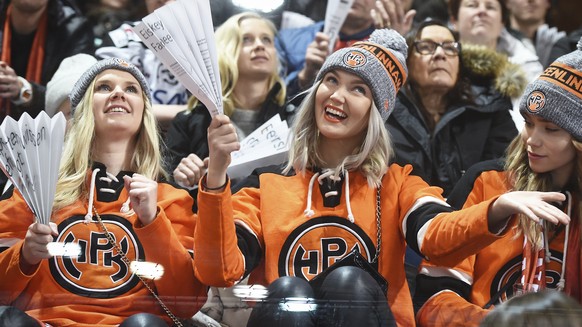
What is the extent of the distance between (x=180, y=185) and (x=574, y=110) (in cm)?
92

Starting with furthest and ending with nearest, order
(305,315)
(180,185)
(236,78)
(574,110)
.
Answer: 1. (236,78)
2. (180,185)
3. (574,110)
4. (305,315)

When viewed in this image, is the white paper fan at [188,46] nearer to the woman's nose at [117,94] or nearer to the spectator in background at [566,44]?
the woman's nose at [117,94]

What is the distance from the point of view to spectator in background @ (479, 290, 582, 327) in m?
1.63

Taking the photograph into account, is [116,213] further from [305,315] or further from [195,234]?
[305,315]

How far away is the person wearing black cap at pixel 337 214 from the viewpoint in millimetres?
1879

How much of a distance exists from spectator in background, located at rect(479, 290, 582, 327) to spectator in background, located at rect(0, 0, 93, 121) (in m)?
1.33

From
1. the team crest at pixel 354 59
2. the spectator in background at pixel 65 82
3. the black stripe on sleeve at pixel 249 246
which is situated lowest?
the black stripe on sleeve at pixel 249 246

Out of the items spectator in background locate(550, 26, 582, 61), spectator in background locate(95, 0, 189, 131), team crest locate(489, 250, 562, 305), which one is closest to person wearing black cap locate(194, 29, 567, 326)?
team crest locate(489, 250, 562, 305)

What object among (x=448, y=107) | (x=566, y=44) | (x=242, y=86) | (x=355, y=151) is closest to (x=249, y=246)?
(x=355, y=151)

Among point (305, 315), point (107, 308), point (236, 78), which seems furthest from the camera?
point (236, 78)

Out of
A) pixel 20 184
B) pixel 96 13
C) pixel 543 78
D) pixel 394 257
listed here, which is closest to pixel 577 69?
pixel 543 78

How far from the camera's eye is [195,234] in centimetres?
201

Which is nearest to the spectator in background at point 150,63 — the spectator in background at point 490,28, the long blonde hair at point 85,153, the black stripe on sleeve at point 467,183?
the long blonde hair at point 85,153

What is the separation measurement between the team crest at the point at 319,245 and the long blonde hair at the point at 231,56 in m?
0.74
